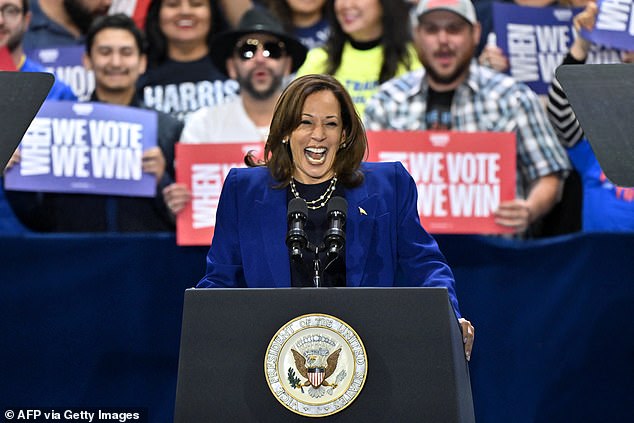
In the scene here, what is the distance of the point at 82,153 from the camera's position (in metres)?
4.88

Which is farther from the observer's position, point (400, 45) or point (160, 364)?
point (400, 45)

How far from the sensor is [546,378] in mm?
4352

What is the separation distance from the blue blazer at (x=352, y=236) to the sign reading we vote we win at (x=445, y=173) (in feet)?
4.85

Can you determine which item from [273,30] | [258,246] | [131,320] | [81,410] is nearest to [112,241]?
[131,320]

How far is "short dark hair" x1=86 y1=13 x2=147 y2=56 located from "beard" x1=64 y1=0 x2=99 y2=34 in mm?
545

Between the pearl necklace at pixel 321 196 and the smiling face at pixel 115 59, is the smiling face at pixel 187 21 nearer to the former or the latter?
the smiling face at pixel 115 59

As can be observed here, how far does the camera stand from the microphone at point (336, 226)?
2672 millimetres

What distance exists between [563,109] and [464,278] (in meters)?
1.12

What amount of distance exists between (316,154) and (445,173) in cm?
166

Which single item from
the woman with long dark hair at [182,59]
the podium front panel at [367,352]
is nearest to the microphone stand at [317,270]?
the podium front panel at [367,352]

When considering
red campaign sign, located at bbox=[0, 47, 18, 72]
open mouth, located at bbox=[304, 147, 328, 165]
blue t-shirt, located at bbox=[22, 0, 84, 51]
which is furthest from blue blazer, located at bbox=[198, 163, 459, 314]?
blue t-shirt, located at bbox=[22, 0, 84, 51]

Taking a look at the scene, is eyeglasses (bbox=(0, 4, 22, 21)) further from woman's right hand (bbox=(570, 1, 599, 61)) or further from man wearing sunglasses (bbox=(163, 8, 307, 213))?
woman's right hand (bbox=(570, 1, 599, 61))

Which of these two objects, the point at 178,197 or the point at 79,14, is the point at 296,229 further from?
the point at 79,14

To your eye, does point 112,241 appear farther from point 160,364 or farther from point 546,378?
point 546,378
